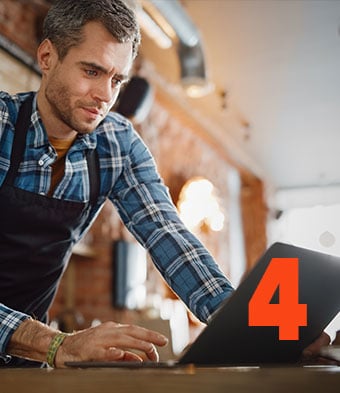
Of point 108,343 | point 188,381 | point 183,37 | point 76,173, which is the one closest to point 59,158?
point 76,173

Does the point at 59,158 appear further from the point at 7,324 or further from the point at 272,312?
the point at 272,312

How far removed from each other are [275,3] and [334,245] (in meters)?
1.67

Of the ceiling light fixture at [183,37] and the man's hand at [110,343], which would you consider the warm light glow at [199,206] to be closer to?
the ceiling light fixture at [183,37]

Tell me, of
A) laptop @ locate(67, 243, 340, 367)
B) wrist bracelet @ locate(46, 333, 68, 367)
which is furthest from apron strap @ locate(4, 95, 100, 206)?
laptop @ locate(67, 243, 340, 367)

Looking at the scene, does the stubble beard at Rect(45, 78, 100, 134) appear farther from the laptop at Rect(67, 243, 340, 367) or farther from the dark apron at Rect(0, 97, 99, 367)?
the laptop at Rect(67, 243, 340, 367)

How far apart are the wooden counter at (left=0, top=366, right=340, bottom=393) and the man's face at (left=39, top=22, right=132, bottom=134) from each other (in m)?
0.72

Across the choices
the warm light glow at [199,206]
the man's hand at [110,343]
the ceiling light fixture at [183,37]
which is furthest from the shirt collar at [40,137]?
the warm light glow at [199,206]

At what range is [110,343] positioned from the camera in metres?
0.72

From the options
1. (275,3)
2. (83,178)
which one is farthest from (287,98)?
(83,178)

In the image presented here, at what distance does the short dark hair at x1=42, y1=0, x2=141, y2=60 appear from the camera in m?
1.23

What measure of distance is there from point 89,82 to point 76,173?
0.19 m

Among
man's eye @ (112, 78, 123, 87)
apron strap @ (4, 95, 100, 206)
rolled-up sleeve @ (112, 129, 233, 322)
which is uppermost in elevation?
man's eye @ (112, 78, 123, 87)

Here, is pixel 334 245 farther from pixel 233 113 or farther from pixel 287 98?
pixel 233 113

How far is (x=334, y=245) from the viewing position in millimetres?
2602
